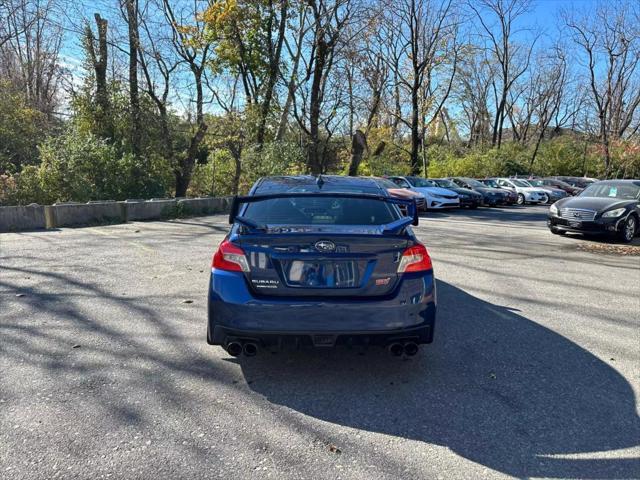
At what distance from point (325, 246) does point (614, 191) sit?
1219 centimetres

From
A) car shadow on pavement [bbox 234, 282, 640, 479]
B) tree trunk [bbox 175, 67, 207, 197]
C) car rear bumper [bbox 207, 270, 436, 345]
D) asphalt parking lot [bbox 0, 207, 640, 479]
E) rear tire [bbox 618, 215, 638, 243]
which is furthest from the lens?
tree trunk [bbox 175, 67, 207, 197]

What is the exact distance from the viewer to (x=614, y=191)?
500 inches

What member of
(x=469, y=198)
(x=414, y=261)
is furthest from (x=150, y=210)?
(x=469, y=198)

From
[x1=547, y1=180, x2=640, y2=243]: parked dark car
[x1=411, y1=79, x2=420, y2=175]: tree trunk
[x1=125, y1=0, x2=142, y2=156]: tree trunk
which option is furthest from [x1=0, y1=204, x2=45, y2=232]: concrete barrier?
[x1=411, y1=79, x2=420, y2=175]: tree trunk

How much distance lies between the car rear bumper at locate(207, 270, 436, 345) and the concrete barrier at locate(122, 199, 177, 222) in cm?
1130

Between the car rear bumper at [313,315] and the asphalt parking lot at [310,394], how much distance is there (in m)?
0.47

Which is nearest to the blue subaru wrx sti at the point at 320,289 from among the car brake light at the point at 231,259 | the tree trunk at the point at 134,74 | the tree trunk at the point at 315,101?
the car brake light at the point at 231,259

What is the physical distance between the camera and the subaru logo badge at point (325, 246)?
11.2 ft

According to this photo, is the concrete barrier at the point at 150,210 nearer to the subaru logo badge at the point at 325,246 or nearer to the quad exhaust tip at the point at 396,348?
the subaru logo badge at the point at 325,246

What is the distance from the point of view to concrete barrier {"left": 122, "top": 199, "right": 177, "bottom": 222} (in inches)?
542

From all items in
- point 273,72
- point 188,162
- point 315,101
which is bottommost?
point 188,162

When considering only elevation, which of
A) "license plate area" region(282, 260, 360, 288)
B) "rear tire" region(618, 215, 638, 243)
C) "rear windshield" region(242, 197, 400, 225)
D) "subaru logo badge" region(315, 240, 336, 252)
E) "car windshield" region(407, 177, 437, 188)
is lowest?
"rear tire" region(618, 215, 638, 243)

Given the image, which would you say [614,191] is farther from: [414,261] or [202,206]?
[202,206]

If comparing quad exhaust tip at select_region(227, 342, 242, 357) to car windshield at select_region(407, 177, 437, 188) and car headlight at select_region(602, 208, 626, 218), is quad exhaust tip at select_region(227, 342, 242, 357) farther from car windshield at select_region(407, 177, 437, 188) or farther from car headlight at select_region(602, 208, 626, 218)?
car windshield at select_region(407, 177, 437, 188)
